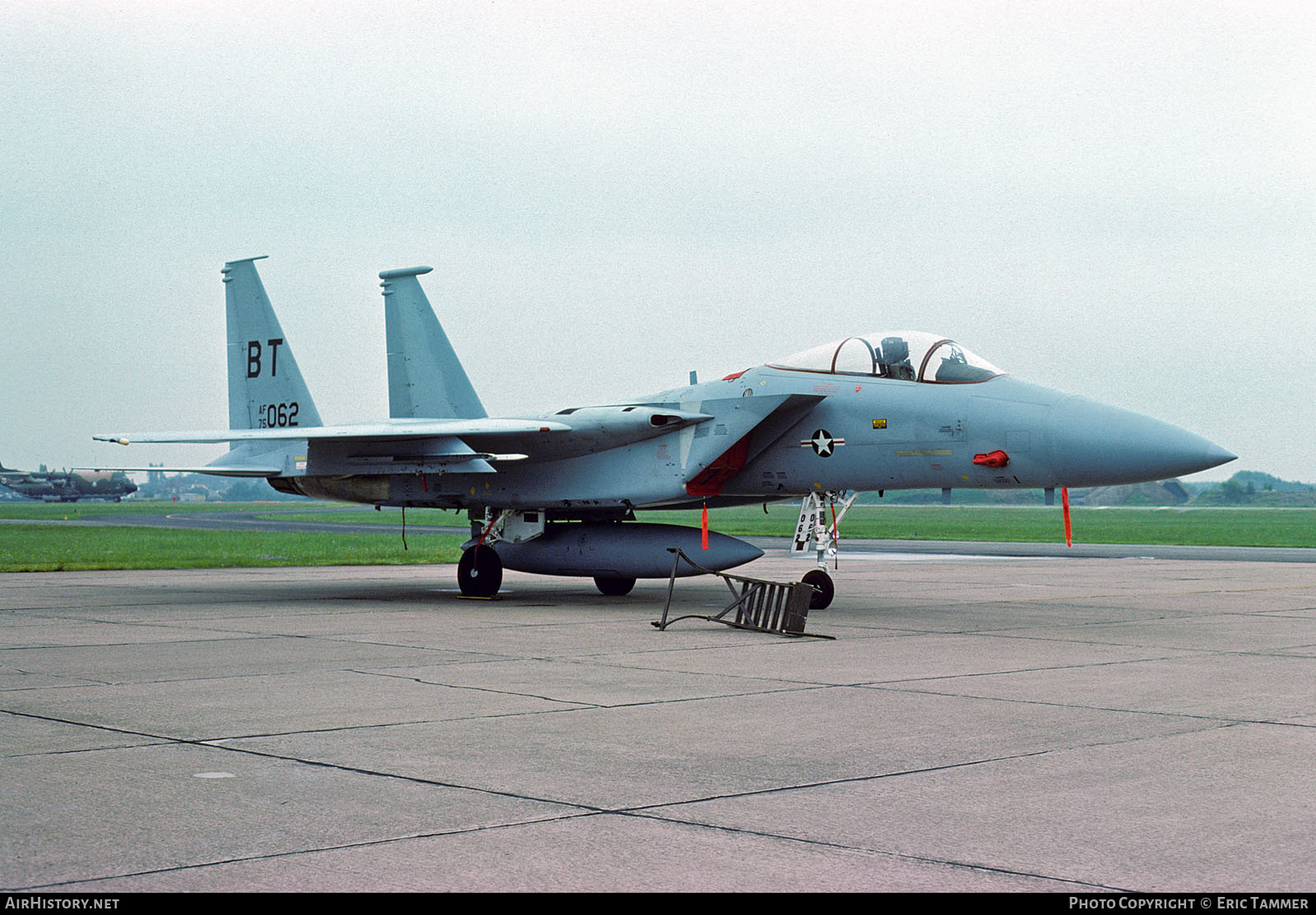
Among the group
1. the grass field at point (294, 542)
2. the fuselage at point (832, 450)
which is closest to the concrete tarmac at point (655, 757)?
the fuselage at point (832, 450)

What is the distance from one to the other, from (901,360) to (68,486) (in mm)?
107708

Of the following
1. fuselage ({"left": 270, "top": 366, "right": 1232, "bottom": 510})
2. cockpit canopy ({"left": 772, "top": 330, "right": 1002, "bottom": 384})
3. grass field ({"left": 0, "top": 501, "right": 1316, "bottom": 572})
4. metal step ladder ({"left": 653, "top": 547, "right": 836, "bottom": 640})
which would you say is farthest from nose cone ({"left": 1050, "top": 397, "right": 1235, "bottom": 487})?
grass field ({"left": 0, "top": 501, "right": 1316, "bottom": 572})

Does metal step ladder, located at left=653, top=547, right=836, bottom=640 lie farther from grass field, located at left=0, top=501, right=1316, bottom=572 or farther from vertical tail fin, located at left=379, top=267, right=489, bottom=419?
grass field, located at left=0, top=501, right=1316, bottom=572

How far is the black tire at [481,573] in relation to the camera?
16.3m

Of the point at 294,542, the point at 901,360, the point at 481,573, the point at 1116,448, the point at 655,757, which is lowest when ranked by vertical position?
the point at 294,542

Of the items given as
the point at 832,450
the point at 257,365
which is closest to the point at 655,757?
the point at 832,450

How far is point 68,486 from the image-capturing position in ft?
354

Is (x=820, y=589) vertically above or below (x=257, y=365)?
below

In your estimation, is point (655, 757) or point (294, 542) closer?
point (655, 757)

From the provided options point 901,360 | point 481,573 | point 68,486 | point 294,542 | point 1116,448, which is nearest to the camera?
point 1116,448

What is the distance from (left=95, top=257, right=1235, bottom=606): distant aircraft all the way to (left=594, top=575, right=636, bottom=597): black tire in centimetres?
4

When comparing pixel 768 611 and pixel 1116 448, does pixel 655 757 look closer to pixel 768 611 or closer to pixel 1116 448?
pixel 768 611
